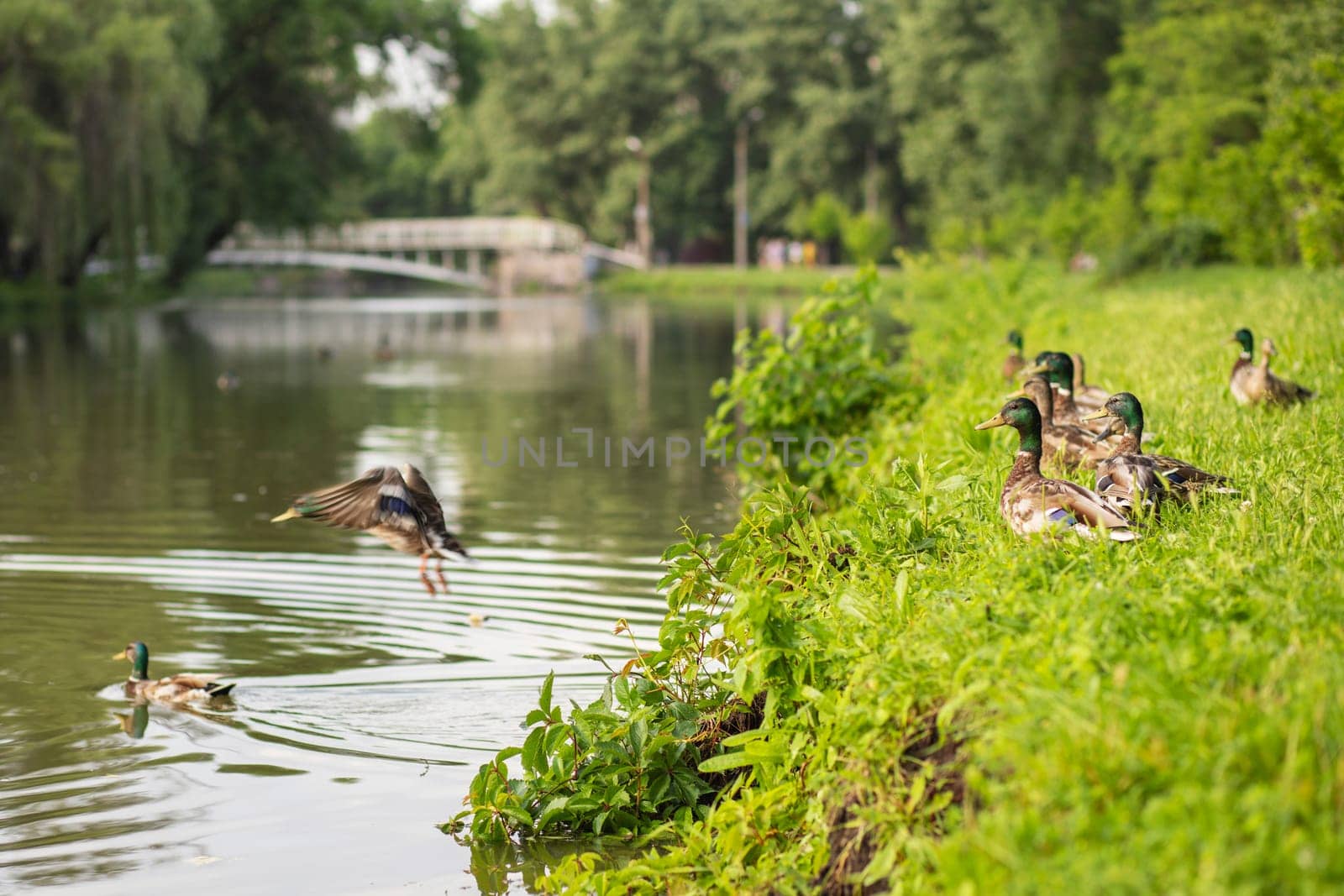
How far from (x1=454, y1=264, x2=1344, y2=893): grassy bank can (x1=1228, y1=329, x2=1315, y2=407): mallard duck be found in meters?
0.67

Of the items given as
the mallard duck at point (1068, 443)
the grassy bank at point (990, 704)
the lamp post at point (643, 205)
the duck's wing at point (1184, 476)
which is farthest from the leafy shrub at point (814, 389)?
the lamp post at point (643, 205)

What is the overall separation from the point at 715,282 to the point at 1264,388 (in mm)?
65265

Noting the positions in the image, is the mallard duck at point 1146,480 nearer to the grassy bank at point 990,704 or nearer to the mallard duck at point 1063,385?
the grassy bank at point 990,704

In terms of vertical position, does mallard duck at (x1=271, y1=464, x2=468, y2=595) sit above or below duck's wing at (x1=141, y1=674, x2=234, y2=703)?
above

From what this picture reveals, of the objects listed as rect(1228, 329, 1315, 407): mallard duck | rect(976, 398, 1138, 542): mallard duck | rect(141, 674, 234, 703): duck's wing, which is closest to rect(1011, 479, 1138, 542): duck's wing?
rect(976, 398, 1138, 542): mallard duck

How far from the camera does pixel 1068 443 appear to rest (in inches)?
303

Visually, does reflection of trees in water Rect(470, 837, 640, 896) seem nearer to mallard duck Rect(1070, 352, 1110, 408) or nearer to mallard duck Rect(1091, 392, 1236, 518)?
mallard duck Rect(1091, 392, 1236, 518)

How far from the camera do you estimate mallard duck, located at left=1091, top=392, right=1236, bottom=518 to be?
19.0 feet

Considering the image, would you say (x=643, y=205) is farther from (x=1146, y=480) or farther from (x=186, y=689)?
(x=1146, y=480)

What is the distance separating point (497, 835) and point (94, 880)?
1.40m

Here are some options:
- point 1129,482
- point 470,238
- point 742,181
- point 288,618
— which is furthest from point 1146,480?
point 470,238

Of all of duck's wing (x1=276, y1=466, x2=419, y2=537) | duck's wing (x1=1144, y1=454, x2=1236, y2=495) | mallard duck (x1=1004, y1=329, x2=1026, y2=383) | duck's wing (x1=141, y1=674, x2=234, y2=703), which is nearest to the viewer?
duck's wing (x1=1144, y1=454, x2=1236, y2=495)

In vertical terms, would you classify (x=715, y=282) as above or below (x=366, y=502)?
above

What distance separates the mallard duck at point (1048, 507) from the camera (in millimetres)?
5410
